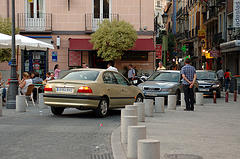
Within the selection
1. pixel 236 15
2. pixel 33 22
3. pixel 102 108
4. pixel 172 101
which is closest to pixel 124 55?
pixel 33 22

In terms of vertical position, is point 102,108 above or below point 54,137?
above

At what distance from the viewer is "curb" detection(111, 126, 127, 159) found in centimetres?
673

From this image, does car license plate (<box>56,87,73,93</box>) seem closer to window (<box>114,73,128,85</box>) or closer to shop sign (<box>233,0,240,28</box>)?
window (<box>114,73,128,85</box>)

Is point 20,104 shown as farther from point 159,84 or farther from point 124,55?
point 124,55

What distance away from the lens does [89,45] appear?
28.3m

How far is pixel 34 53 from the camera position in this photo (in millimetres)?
28953

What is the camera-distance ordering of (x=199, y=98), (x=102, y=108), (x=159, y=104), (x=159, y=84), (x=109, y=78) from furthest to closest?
(x=199, y=98) → (x=159, y=84) → (x=159, y=104) → (x=109, y=78) → (x=102, y=108)

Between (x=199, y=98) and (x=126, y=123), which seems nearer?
(x=126, y=123)

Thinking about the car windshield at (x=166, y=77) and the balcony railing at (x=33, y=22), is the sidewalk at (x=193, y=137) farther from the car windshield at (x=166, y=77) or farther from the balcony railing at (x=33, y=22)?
the balcony railing at (x=33, y=22)

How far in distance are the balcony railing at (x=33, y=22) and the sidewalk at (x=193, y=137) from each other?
17.2 m

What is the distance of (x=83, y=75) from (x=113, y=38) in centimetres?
1433

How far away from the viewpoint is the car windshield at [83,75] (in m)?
12.6

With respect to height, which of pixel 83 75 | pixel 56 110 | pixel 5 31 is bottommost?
pixel 56 110

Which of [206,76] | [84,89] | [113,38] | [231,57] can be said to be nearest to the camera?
[84,89]
